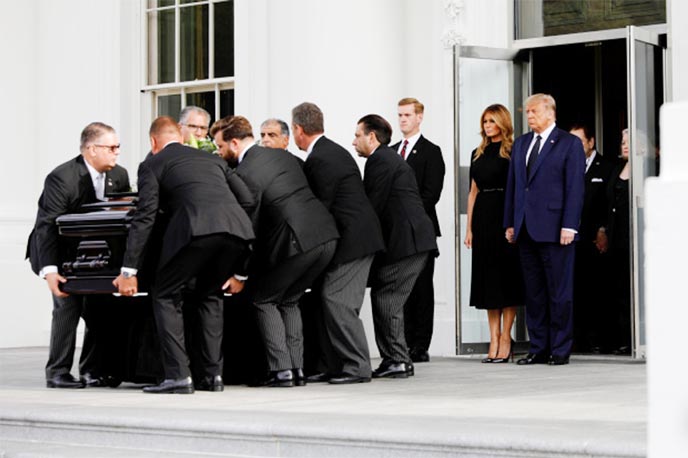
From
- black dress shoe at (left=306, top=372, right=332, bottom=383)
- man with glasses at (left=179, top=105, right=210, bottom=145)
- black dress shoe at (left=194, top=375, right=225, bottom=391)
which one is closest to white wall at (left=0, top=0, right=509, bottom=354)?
man with glasses at (left=179, top=105, right=210, bottom=145)

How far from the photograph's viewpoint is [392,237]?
27.6 ft

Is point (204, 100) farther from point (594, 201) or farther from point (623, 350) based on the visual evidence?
point (623, 350)

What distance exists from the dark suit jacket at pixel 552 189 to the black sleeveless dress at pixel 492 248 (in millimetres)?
365

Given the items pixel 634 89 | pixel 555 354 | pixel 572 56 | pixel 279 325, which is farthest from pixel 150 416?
pixel 572 56

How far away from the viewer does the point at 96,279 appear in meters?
7.54

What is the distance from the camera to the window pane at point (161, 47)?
12695mm

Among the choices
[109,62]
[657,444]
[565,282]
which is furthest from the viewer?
[109,62]

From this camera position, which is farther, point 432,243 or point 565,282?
point 565,282

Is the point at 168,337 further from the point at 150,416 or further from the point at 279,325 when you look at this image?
the point at 150,416

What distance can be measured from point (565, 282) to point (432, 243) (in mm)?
1258

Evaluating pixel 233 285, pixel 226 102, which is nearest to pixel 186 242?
pixel 233 285

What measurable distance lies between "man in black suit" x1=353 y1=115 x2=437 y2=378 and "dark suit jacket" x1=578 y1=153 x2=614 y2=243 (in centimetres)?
203

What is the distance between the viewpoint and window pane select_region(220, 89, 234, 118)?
40.0 ft

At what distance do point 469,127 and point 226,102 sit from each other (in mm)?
2885
